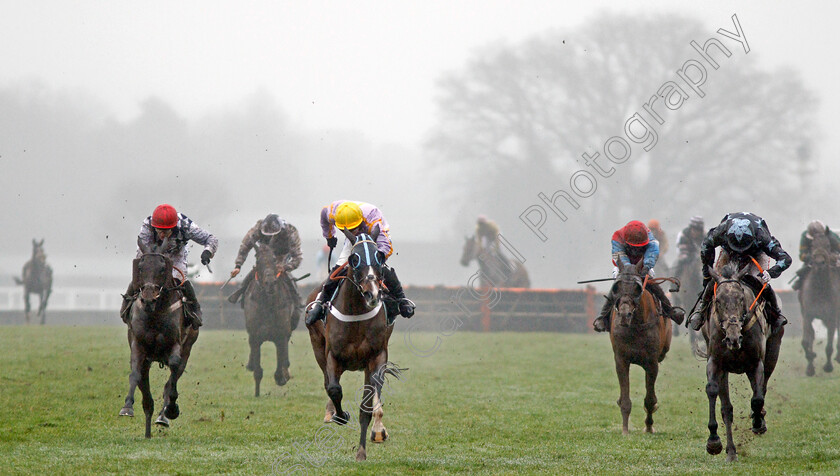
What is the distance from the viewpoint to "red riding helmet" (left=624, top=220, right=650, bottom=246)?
1098 centimetres

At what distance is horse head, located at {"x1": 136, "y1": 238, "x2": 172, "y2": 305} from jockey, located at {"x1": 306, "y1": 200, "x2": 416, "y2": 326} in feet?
4.82

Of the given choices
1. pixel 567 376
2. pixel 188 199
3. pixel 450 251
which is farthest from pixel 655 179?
pixel 567 376

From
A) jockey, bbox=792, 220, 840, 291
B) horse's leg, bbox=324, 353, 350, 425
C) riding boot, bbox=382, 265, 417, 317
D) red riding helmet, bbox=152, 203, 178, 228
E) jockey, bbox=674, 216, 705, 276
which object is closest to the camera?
horse's leg, bbox=324, 353, 350, 425

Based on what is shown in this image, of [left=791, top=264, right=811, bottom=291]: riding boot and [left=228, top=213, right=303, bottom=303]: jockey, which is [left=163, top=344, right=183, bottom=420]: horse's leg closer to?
[left=228, top=213, right=303, bottom=303]: jockey

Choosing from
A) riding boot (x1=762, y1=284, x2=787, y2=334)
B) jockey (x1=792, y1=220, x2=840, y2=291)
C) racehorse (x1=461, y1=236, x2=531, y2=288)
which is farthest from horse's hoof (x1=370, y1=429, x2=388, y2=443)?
racehorse (x1=461, y1=236, x2=531, y2=288)

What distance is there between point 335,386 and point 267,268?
5415 millimetres

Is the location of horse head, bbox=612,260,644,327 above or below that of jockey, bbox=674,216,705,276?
below

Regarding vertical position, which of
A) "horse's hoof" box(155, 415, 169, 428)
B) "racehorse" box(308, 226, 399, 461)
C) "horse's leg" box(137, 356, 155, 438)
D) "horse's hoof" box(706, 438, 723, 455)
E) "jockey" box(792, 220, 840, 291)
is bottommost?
"horse's hoof" box(155, 415, 169, 428)

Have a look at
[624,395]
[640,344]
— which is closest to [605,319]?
[640,344]

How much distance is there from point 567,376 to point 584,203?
28.2 m

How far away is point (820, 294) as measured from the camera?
55.6 feet

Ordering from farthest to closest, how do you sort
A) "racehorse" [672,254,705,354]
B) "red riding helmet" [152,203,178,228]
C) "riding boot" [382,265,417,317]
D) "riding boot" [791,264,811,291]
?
"racehorse" [672,254,705,354]
"riding boot" [791,264,811,291]
"red riding helmet" [152,203,178,228]
"riding boot" [382,265,417,317]

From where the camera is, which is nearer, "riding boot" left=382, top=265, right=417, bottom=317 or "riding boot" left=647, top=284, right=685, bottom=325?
"riding boot" left=382, top=265, right=417, bottom=317

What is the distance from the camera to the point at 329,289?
31.2 feet
